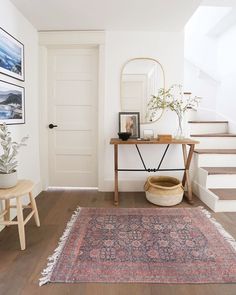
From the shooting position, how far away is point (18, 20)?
2.46m

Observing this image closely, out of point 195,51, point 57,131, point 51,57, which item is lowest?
point 57,131

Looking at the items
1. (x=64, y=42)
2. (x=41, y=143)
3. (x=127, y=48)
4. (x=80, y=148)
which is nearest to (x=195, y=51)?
(x=127, y=48)

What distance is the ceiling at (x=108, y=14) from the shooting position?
2.29m

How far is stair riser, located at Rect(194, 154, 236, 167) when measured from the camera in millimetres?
3070

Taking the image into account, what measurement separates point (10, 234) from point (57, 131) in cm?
164

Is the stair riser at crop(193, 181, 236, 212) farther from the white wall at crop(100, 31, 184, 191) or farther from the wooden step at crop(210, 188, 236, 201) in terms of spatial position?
the white wall at crop(100, 31, 184, 191)

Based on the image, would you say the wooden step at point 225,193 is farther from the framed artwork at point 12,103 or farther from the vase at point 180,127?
the framed artwork at point 12,103

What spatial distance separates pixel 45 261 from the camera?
65.2 inches

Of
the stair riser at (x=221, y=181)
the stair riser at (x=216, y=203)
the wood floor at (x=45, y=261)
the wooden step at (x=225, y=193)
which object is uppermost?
the stair riser at (x=221, y=181)

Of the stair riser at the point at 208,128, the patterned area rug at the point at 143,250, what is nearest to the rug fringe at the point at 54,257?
the patterned area rug at the point at 143,250

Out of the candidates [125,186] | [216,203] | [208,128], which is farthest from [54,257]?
[208,128]

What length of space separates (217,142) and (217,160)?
458mm

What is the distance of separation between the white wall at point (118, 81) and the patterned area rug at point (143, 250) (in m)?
0.88

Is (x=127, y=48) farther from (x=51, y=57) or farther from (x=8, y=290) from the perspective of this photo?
(x=8, y=290)
